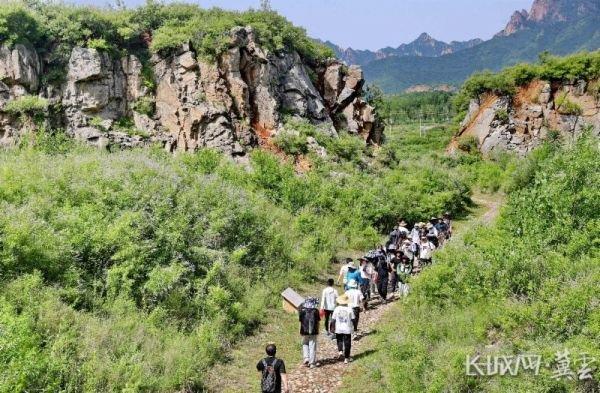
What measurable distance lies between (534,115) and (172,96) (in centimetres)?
3677

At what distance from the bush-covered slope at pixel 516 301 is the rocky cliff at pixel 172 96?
48.3ft

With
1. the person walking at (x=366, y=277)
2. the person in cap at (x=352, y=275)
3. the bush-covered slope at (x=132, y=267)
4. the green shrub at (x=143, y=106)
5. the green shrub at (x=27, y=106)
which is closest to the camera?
the bush-covered slope at (x=132, y=267)

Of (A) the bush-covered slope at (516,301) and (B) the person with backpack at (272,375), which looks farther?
(B) the person with backpack at (272,375)

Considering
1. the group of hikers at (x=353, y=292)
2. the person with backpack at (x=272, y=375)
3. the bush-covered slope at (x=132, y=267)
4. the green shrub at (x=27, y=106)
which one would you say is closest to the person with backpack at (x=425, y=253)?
Answer: the group of hikers at (x=353, y=292)

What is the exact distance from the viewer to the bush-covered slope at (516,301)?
690 cm

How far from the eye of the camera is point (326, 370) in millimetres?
9688

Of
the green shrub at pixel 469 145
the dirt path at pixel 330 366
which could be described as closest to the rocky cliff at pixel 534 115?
the green shrub at pixel 469 145

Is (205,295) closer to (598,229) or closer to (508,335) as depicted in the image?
(508,335)

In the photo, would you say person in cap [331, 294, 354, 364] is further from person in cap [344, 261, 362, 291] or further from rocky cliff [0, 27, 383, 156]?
rocky cliff [0, 27, 383, 156]

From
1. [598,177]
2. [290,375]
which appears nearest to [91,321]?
[290,375]

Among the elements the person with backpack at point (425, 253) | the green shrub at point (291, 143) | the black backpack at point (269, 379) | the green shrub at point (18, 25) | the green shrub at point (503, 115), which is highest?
the green shrub at point (18, 25)

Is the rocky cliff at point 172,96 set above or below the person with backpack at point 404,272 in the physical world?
above

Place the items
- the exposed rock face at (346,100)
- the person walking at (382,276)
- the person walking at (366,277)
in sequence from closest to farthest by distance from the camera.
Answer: the person walking at (366,277)
the person walking at (382,276)
the exposed rock face at (346,100)

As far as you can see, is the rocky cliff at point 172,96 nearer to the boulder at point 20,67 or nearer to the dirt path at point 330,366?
the boulder at point 20,67
